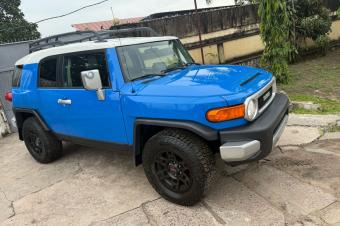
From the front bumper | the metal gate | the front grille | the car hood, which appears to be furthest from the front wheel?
the metal gate

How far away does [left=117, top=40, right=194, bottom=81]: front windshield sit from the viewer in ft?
12.4

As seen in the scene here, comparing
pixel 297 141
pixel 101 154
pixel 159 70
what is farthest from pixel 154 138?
pixel 297 141

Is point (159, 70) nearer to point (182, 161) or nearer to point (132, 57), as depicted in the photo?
point (132, 57)

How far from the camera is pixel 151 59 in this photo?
404 centimetres

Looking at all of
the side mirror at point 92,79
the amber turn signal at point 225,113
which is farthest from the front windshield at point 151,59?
the amber turn signal at point 225,113

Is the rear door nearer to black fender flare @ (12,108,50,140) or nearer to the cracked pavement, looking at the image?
the cracked pavement

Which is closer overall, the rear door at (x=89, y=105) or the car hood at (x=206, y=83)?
the car hood at (x=206, y=83)

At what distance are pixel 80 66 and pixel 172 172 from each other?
1832 millimetres

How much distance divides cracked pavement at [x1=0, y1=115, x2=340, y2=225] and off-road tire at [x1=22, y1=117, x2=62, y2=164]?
16cm

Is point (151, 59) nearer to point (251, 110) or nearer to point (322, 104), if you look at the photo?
point (251, 110)

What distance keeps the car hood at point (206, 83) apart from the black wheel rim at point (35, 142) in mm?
2395

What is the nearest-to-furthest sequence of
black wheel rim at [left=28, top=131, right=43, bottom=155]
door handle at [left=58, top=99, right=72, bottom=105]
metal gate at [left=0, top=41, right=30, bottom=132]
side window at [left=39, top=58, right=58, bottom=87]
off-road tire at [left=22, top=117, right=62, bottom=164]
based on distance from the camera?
1. door handle at [left=58, top=99, right=72, bottom=105]
2. side window at [left=39, top=58, right=58, bottom=87]
3. off-road tire at [left=22, top=117, right=62, bottom=164]
4. black wheel rim at [left=28, top=131, right=43, bottom=155]
5. metal gate at [left=0, top=41, right=30, bottom=132]

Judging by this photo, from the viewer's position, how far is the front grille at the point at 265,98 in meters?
3.46

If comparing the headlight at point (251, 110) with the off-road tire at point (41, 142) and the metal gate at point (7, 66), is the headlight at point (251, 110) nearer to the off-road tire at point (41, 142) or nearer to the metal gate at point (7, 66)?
the off-road tire at point (41, 142)
